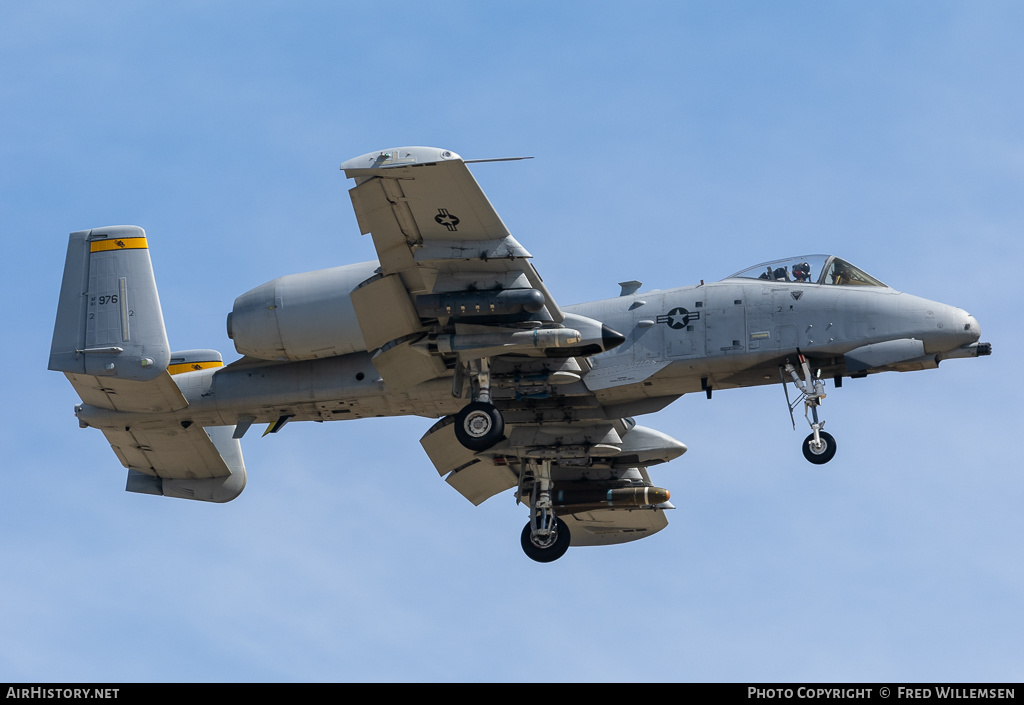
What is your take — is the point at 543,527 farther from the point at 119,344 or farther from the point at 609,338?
the point at 119,344

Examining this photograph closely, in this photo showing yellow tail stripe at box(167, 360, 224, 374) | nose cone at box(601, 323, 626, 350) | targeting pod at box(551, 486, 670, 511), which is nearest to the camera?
nose cone at box(601, 323, 626, 350)

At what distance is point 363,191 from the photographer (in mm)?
20359

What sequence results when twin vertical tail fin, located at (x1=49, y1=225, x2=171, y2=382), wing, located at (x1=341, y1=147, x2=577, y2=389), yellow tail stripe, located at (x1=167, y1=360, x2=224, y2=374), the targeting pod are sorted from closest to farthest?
wing, located at (x1=341, y1=147, x2=577, y2=389), twin vertical tail fin, located at (x1=49, y1=225, x2=171, y2=382), yellow tail stripe, located at (x1=167, y1=360, x2=224, y2=374), the targeting pod

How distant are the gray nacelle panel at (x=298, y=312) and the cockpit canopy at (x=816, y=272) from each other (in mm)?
6893

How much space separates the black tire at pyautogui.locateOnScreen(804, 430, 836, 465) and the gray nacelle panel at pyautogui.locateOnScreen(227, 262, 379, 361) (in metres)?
7.92

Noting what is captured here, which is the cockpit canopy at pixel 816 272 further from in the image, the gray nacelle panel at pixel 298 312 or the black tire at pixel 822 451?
the gray nacelle panel at pixel 298 312

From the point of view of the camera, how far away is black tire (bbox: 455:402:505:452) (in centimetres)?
2188

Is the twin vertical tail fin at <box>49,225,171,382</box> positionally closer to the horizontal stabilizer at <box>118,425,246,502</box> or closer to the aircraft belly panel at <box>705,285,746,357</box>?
Result: the horizontal stabilizer at <box>118,425,246,502</box>

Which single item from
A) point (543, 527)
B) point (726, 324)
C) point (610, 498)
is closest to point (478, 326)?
point (726, 324)

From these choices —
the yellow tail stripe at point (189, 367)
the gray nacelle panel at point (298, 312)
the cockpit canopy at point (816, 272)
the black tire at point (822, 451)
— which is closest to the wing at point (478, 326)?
the gray nacelle panel at point (298, 312)

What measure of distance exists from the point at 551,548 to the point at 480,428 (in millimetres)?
4142

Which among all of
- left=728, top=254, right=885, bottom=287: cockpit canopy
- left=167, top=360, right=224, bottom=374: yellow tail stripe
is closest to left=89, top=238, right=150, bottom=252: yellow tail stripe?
left=167, top=360, right=224, bottom=374: yellow tail stripe
